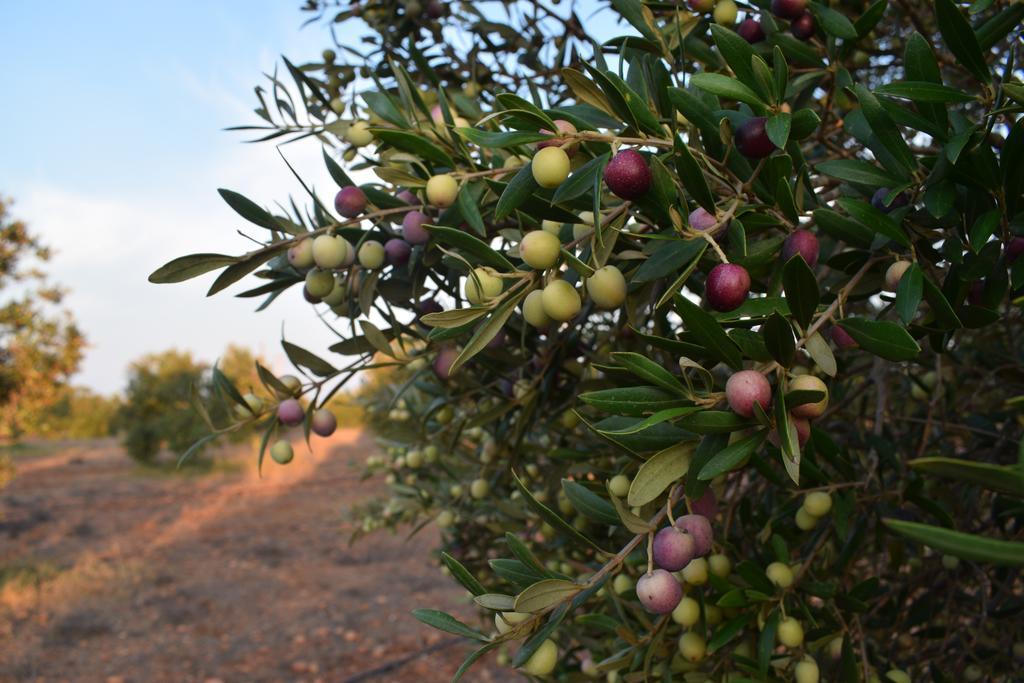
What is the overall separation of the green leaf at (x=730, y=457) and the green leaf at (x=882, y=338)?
0.43 ft

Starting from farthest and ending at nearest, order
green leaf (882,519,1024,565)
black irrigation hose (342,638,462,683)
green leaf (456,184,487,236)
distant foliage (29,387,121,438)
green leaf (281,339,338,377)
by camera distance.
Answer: distant foliage (29,387,121,438), black irrigation hose (342,638,462,683), green leaf (281,339,338,377), green leaf (456,184,487,236), green leaf (882,519,1024,565)

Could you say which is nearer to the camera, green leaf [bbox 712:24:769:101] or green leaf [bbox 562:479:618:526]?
green leaf [bbox 712:24:769:101]

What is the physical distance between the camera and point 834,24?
3.25ft

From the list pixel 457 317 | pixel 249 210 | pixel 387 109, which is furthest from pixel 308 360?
pixel 457 317

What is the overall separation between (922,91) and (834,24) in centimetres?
34

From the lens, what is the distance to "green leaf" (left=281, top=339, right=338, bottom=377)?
119 centimetres

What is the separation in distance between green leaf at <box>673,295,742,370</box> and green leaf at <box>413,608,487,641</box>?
0.38m

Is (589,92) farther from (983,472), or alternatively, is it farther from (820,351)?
(983,472)

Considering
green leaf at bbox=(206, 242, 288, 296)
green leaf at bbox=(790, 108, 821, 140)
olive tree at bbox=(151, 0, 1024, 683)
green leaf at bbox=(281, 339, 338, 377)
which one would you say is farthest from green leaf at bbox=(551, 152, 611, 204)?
green leaf at bbox=(281, 339, 338, 377)

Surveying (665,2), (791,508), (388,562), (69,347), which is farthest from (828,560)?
(69,347)

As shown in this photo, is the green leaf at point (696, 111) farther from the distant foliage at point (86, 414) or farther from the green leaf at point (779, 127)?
the distant foliage at point (86, 414)

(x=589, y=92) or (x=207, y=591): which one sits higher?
(x=589, y=92)

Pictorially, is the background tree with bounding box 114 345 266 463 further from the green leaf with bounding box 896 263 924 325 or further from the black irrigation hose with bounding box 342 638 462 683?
the green leaf with bounding box 896 263 924 325

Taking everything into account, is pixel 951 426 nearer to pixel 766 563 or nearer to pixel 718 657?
pixel 766 563
